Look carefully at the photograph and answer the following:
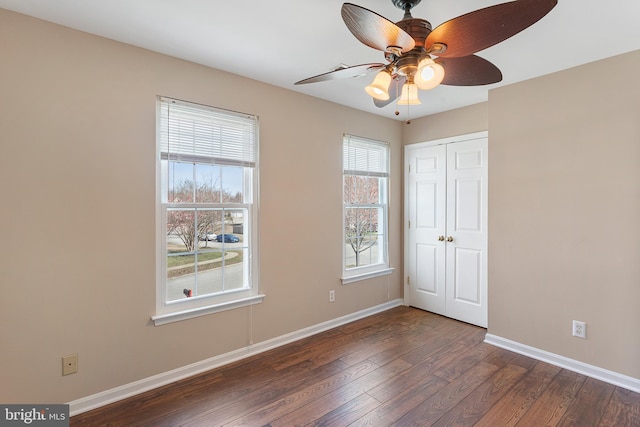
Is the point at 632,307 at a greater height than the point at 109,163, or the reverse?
the point at 109,163

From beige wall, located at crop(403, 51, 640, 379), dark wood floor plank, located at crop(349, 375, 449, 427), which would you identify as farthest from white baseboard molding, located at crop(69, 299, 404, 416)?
beige wall, located at crop(403, 51, 640, 379)

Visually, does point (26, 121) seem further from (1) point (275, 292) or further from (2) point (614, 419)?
(2) point (614, 419)

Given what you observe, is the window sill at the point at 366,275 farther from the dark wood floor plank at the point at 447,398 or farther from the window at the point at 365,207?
the dark wood floor plank at the point at 447,398

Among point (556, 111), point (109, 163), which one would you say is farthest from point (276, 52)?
point (556, 111)

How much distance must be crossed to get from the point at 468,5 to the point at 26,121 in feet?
8.65

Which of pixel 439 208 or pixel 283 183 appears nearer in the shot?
pixel 283 183

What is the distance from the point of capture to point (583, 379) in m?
2.36

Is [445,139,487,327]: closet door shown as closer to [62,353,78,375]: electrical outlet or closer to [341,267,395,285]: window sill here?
[341,267,395,285]: window sill

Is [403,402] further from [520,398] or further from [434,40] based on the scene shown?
[434,40]

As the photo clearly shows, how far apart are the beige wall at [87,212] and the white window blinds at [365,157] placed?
107 centimetres

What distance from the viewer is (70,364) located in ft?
6.41

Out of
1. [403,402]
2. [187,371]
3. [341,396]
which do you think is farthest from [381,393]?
[187,371]

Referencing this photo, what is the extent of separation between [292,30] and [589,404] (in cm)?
317

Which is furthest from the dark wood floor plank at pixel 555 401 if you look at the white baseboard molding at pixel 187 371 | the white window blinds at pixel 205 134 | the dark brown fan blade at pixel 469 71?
the white window blinds at pixel 205 134
